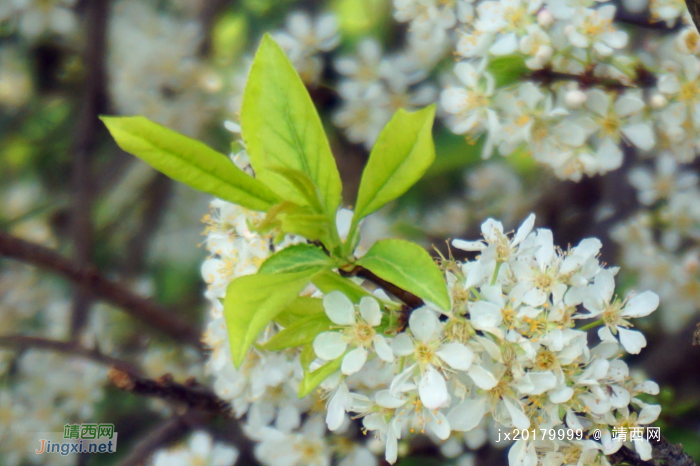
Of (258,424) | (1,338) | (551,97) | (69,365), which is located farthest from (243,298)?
(69,365)

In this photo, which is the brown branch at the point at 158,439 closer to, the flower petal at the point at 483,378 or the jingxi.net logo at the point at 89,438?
A: the jingxi.net logo at the point at 89,438

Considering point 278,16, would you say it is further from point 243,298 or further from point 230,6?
point 243,298

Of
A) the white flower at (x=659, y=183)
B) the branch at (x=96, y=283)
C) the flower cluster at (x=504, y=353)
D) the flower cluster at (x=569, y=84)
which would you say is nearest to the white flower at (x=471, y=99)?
the flower cluster at (x=569, y=84)

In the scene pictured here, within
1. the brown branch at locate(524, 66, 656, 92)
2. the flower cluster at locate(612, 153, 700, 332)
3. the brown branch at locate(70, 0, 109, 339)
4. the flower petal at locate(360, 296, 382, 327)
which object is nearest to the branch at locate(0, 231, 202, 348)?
the brown branch at locate(70, 0, 109, 339)

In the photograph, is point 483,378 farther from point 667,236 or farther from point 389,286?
point 667,236

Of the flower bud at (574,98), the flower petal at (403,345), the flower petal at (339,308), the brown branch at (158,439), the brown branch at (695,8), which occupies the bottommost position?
the brown branch at (158,439)

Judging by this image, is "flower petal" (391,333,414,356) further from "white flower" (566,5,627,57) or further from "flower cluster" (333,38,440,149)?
"flower cluster" (333,38,440,149)
